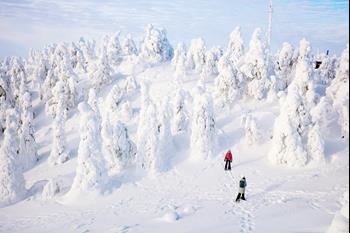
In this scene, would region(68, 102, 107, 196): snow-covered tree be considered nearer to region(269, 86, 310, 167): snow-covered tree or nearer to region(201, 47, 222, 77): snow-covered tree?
region(269, 86, 310, 167): snow-covered tree

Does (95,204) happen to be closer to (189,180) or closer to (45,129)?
(189,180)

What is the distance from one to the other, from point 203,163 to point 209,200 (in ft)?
27.9

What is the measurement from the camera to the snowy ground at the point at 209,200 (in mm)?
14336

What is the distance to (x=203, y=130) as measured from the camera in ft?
91.9

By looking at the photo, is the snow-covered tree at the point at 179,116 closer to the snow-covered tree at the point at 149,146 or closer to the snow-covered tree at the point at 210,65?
the snow-covered tree at the point at 149,146

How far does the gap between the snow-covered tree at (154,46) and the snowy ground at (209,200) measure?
140ft

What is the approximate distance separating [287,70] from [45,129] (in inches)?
1668


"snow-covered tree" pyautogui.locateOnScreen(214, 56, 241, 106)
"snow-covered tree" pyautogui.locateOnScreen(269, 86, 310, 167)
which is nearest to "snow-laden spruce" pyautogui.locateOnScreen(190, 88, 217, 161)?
"snow-covered tree" pyautogui.locateOnScreen(269, 86, 310, 167)

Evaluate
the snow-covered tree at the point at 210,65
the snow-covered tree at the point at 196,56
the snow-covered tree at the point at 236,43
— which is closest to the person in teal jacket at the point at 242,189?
the snow-covered tree at the point at 210,65

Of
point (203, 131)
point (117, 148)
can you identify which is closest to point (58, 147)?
point (117, 148)

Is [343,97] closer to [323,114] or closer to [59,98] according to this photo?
[323,114]

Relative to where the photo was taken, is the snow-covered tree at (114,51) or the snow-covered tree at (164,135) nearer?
the snow-covered tree at (164,135)

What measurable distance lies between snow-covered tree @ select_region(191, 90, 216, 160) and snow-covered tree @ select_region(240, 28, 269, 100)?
13.2 metres

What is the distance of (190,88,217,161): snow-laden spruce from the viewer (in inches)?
1091
